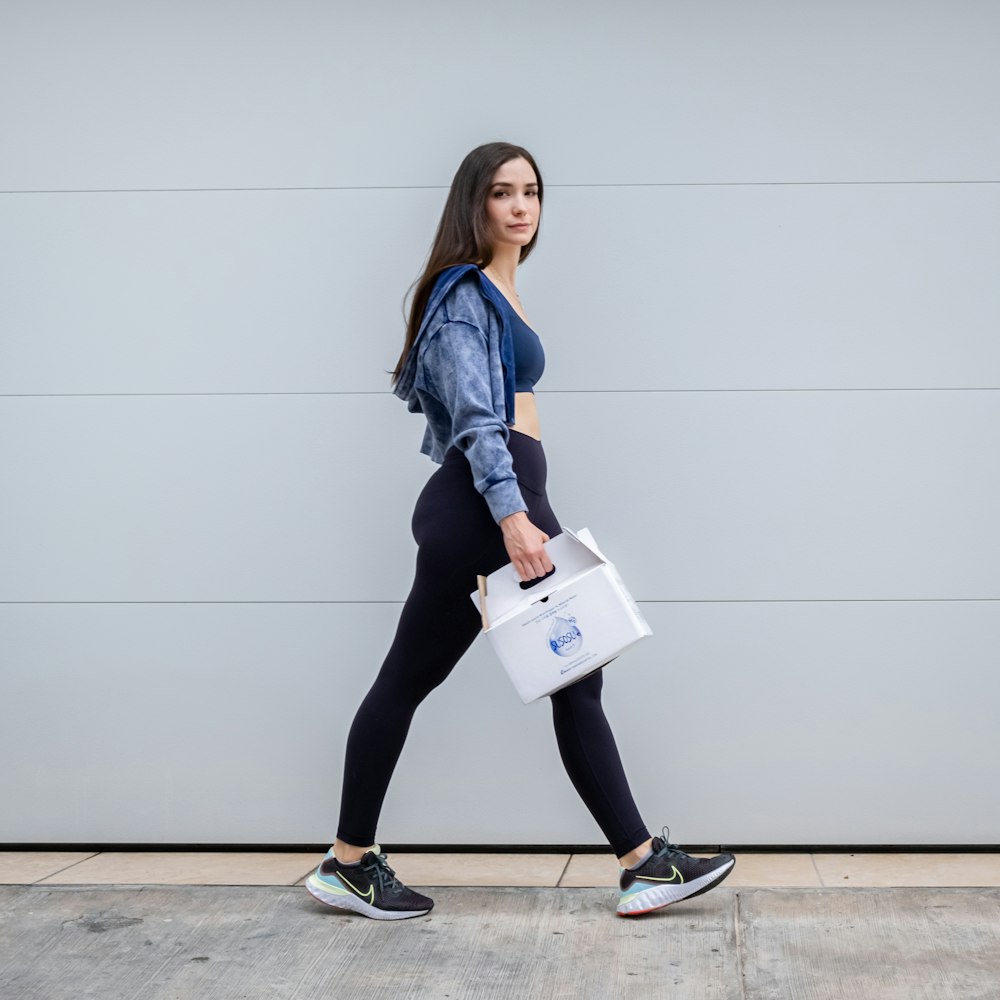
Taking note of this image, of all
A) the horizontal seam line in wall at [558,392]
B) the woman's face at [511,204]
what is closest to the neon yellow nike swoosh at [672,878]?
the horizontal seam line in wall at [558,392]

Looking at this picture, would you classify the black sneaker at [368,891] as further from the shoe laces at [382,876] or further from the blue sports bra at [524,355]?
the blue sports bra at [524,355]

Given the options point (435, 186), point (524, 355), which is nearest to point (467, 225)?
point (524, 355)

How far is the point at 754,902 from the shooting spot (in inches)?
103

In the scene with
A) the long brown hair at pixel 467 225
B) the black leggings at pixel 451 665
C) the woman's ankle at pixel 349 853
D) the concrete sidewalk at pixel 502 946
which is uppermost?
the long brown hair at pixel 467 225

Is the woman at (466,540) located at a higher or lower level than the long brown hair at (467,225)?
lower

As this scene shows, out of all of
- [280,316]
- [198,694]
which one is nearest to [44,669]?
[198,694]

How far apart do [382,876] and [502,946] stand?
33 centimetres

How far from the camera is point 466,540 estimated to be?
254 cm

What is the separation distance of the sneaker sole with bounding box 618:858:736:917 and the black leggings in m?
0.10

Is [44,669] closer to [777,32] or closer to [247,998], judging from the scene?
[247,998]

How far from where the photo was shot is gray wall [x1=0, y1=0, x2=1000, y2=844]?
304 cm

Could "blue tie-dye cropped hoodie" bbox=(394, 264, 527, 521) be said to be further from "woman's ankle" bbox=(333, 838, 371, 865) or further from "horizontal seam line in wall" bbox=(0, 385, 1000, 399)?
"woman's ankle" bbox=(333, 838, 371, 865)

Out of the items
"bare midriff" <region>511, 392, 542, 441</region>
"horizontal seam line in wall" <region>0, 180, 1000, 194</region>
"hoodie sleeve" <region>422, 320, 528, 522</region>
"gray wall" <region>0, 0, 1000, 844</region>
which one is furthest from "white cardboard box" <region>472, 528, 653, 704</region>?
"horizontal seam line in wall" <region>0, 180, 1000, 194</region>

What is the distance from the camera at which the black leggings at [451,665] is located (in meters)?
2.55
